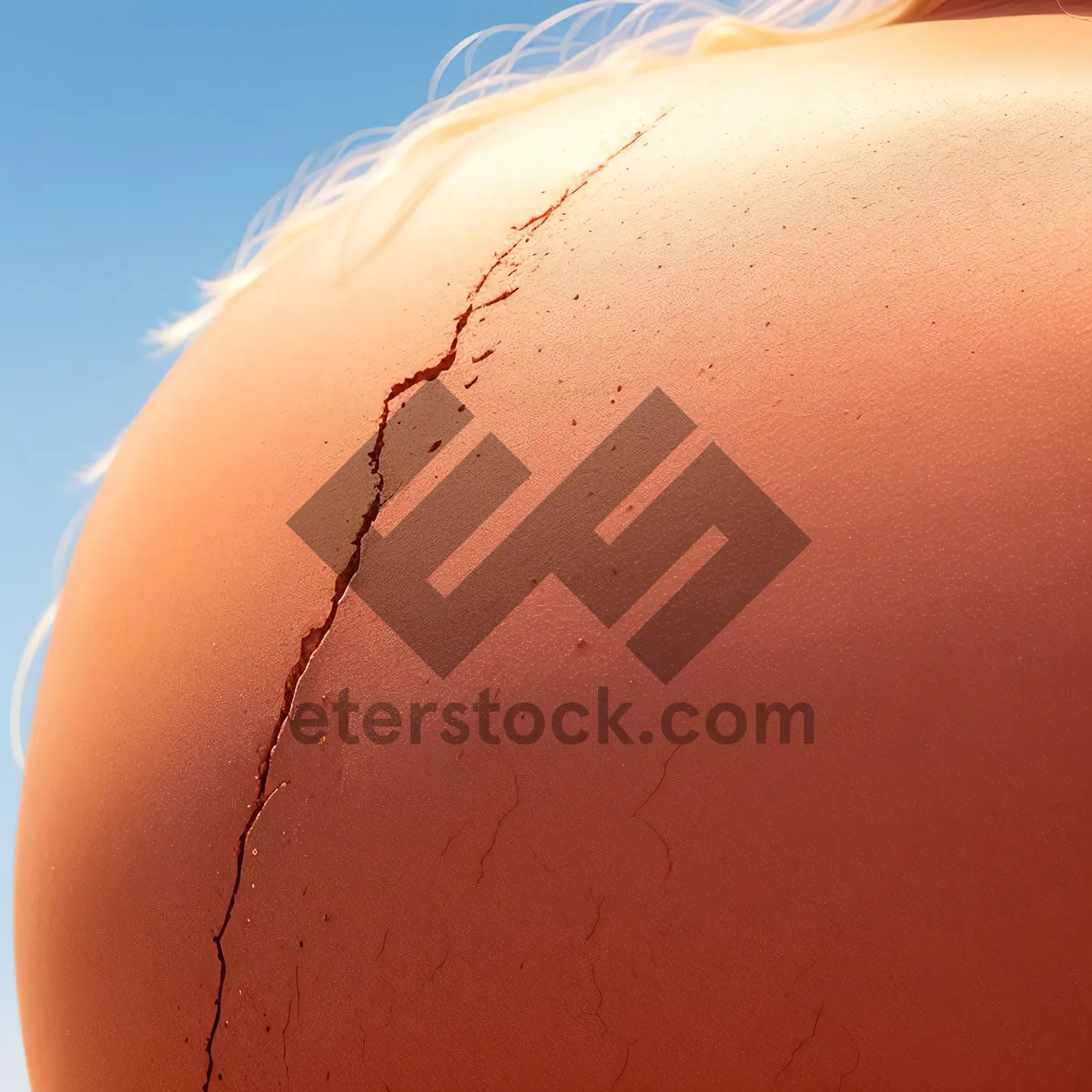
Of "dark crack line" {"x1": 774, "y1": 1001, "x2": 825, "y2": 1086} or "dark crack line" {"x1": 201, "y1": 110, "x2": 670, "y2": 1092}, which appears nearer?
"dark crack line" {"x1": 774, "y1": 1001, "x2": 825, "y2": 1086}

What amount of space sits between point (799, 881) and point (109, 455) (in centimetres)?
221

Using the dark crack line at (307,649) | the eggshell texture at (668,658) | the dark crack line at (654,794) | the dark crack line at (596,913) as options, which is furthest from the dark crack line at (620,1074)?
the dark crack line at (307,649)

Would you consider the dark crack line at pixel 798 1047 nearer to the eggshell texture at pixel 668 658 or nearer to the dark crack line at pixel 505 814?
the eggshell texture at pixel 668 658

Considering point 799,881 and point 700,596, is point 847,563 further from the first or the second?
point 799,881

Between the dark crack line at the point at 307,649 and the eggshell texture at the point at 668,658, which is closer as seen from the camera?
the eggshell texture at the point at 668,658

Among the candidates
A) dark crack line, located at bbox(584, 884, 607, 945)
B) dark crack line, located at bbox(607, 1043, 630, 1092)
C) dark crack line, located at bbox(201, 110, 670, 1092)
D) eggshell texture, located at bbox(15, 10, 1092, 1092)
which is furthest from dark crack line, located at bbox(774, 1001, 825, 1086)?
dark crack line, located at bbox(201, 110, 670, 1092)

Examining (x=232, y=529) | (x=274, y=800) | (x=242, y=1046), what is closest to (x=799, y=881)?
(x=274, y=800)

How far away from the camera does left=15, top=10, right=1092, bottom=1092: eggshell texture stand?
1603 millimetres

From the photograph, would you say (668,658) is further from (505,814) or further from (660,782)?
(505,814)

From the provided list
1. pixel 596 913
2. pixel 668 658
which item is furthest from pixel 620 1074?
pixel 668 658

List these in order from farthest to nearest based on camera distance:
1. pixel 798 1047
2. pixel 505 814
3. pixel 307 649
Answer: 1. pixel 307 649
2. pixel 505 814
3. pixel 798 1047

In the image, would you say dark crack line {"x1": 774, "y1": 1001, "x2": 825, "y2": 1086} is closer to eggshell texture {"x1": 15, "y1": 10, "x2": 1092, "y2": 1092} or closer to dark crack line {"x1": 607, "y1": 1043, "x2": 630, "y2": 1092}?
eggshell texture {"x1": 15, "y1": 10, "x2": 1092, "y2": 1092}

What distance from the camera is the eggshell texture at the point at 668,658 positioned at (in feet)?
5.26

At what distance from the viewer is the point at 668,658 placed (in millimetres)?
1697
